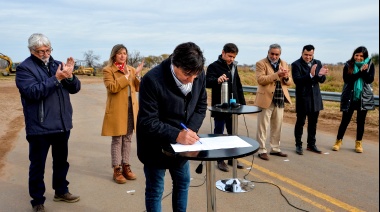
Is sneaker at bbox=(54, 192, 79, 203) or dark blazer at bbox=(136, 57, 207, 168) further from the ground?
dark blazer at bbox=(136, 57, 207, 168)

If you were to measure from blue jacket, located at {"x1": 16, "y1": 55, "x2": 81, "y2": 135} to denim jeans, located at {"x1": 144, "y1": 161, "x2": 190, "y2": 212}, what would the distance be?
1255mm

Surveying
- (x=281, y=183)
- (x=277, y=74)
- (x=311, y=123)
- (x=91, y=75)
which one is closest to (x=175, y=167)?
(x=281, y=183)

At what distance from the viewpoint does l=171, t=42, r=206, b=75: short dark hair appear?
218 cm

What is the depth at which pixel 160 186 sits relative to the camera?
2676 mm

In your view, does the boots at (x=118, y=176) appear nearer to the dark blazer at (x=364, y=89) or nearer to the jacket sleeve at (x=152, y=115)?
the jacket sleeve at (x=152, y=115)

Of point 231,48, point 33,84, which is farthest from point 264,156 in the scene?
point 33,84

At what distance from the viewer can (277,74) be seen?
16.1ft

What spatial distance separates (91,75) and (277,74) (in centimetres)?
2991

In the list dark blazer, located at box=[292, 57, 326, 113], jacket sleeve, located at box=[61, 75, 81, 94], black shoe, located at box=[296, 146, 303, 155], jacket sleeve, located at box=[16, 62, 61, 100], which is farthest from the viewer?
black shoe, located at box=[296, 146, 303, 155]

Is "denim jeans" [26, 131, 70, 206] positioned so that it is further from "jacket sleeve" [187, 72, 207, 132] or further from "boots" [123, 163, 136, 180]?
"jacket sleeve" [187, 72, 207, 132]

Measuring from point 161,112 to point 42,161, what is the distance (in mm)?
1631

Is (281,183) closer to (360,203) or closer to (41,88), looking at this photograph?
(360,203)

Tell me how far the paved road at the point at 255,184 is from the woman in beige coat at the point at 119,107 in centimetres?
36

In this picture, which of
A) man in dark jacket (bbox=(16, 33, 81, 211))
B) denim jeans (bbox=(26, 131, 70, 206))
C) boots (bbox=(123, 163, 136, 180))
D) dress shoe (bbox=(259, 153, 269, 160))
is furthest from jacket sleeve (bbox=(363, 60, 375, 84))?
denim jeans (bbox=(26, 131, 70, 206))
